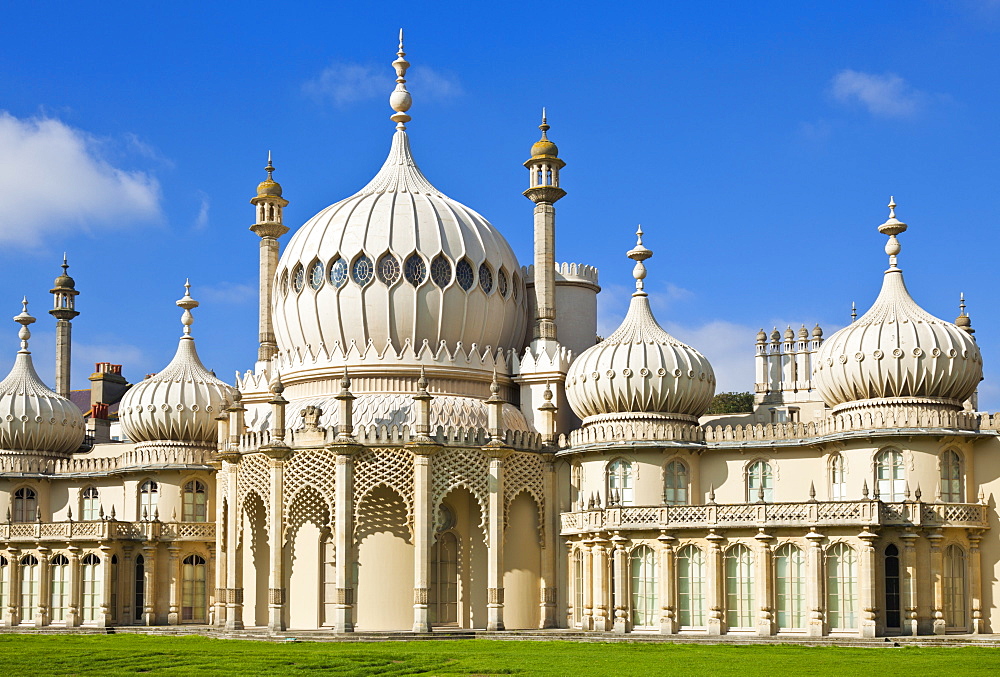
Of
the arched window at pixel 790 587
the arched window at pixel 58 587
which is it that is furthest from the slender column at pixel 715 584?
the arched window at pixel 58 587

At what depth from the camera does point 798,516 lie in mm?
42656

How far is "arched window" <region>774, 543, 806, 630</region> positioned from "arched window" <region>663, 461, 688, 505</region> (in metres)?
5.30

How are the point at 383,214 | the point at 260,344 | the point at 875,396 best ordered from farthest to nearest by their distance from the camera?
the point at 260,344, the point at 383,214, the point at 875,396

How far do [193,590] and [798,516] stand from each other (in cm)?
2415

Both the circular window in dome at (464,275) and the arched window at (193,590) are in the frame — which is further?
the arched window at (193,590)

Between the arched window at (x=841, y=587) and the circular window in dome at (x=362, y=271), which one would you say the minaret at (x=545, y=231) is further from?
the arched window at (x=841, y=587)

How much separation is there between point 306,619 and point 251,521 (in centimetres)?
430

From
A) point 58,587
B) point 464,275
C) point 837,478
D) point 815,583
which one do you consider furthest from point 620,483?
point 58,587

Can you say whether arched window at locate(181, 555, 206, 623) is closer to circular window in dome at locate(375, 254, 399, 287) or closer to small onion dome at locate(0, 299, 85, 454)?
small onion dome at locate(0, 299, 85, 454)

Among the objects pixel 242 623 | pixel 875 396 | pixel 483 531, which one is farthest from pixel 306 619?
pixel 875 396

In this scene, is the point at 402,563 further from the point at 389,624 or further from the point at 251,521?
the point at 251,521

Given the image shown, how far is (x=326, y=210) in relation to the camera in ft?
176

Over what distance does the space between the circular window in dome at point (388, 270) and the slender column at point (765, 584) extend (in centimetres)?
1572

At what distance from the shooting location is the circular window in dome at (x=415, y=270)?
50906 millimetres
